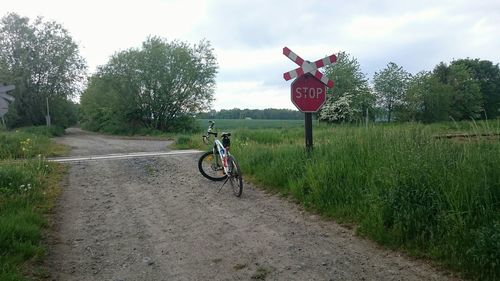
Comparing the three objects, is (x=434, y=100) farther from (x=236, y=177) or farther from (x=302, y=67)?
(x=236, y=177)

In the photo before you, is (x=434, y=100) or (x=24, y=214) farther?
(x=434, y=100)

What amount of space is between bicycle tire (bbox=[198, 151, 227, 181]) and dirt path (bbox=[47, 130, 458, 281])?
0.79 m

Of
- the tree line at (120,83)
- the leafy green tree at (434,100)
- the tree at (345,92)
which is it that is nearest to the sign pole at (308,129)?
the tree line at (120,83)

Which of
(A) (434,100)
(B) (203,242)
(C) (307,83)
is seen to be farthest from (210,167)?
(A) (434,100)

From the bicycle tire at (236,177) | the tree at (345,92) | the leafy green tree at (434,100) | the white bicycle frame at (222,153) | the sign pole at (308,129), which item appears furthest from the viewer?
the leafy green tree at (434,100)

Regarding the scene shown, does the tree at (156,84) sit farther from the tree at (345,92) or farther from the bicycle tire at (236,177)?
the bicycle tire at (236,177)

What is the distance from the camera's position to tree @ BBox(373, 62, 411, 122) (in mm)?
50562

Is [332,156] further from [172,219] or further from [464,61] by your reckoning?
[464,61]

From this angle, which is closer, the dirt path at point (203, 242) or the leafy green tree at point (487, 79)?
the dirt path at point (203, 242)

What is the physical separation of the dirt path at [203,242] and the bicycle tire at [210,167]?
0.79 metres

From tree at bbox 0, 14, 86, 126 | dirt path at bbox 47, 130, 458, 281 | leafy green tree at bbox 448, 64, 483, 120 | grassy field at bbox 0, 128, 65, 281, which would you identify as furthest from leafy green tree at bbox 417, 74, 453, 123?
grassy field at bbox 0, 128, 65, 281

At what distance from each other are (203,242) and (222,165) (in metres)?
3.31

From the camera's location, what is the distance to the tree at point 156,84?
3238 centimetres

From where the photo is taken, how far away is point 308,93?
768 cm
